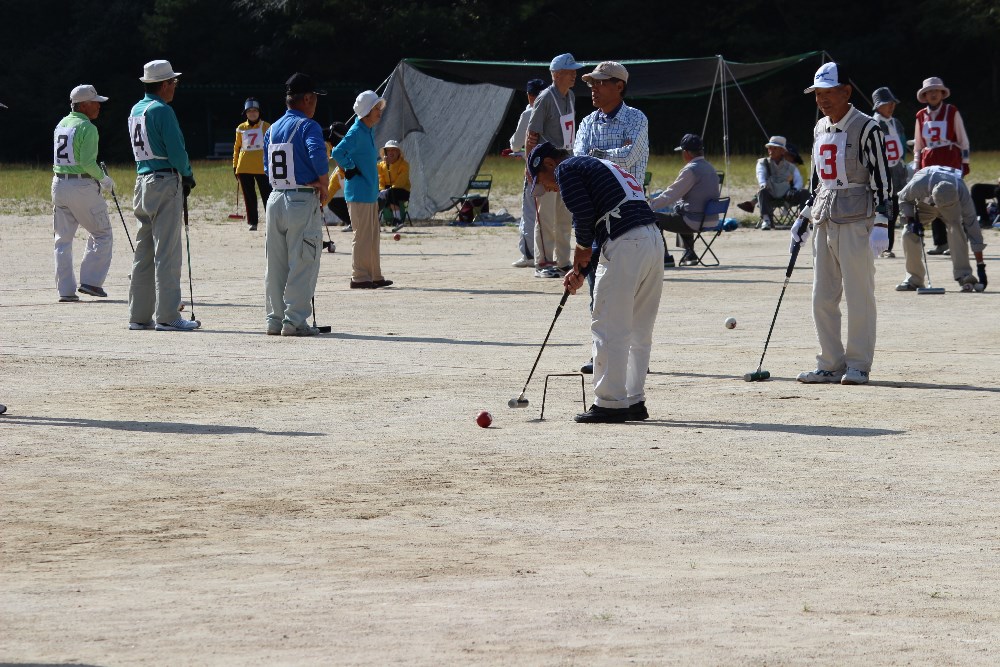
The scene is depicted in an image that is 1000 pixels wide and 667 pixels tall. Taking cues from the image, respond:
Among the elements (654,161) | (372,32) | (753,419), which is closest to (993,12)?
(654,161)

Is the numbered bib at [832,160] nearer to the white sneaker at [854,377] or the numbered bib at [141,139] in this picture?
the white sneaker at [854,377]

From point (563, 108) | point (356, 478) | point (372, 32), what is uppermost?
point (372, 32)

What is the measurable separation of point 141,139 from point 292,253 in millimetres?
1578

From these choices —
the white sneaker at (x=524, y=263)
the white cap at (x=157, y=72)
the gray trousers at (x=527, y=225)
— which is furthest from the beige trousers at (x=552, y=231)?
the white cap at (x=157, y=72)

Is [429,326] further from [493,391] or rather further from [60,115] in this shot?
[60,115]

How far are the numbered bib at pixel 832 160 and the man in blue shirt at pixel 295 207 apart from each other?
4.14 meters

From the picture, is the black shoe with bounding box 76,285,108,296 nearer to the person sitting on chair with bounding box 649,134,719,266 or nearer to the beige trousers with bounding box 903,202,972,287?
the person sitting on chair with bounding box 649,134,719,266

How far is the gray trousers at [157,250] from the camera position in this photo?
1344 centimetres

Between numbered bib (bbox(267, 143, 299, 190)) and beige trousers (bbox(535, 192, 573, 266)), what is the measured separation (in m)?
4.65

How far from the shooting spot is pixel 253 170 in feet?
78.3

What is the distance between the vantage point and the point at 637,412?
9.34m

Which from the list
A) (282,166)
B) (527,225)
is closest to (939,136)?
(527,225)

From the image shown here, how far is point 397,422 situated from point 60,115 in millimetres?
49347

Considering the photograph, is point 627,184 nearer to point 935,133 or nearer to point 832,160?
point 832,160
